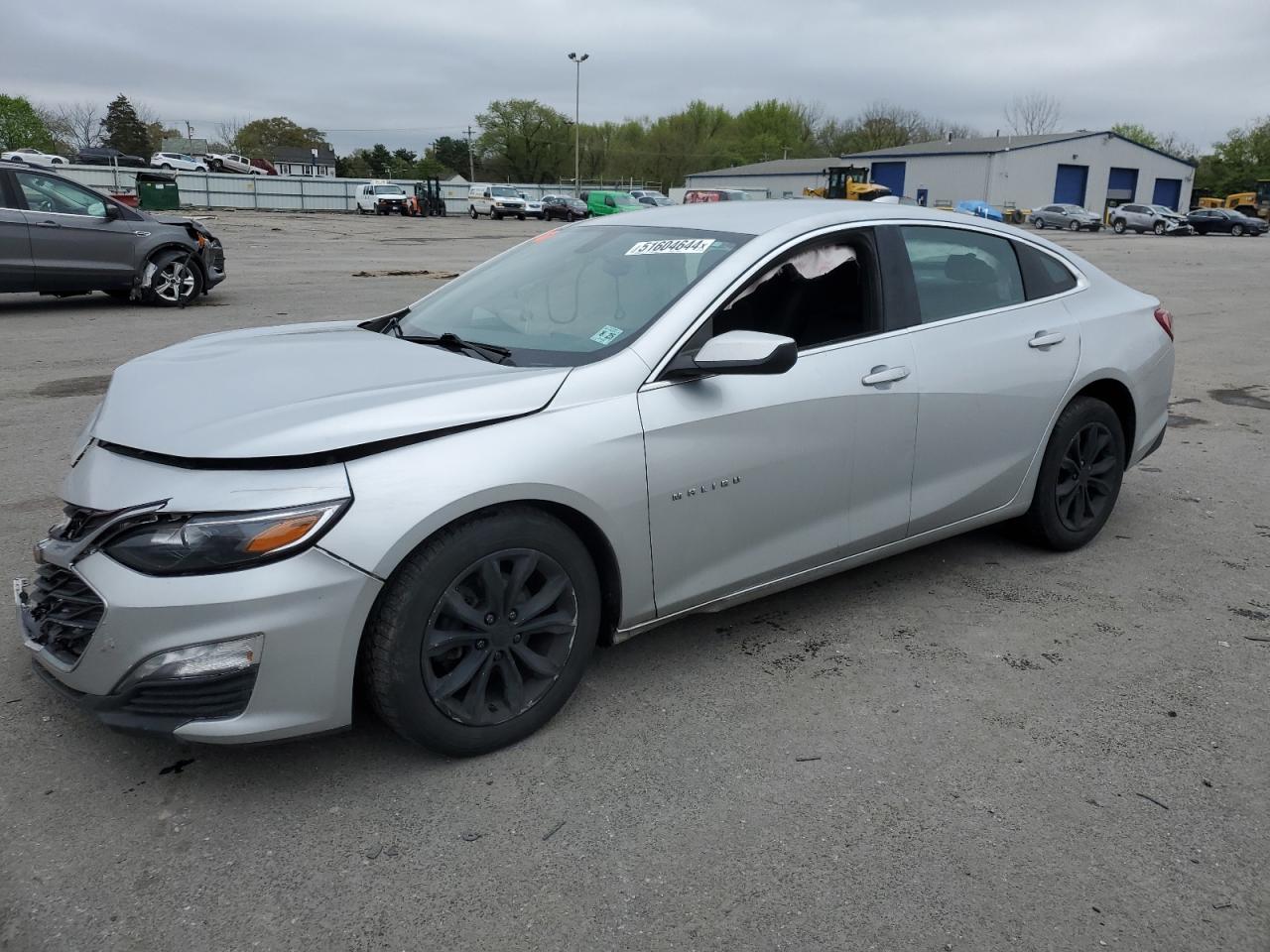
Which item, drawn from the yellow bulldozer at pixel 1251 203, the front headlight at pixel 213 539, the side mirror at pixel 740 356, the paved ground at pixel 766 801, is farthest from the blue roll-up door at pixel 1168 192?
the front headlight at pixel 213 539

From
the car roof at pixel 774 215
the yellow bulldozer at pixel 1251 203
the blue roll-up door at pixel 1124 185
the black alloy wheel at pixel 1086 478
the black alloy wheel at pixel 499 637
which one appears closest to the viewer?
the black alloy wheel at pixel 499 637

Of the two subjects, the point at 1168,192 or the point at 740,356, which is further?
the point at 1168,192

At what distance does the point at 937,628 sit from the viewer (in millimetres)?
3977

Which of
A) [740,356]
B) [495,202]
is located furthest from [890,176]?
[740,356]

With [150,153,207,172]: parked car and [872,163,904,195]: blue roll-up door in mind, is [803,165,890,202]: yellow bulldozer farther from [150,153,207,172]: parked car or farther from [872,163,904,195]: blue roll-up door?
[150,153,207,172]: parked car

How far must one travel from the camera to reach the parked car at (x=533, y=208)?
53.0 metres

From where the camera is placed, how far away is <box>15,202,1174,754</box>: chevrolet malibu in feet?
8.45

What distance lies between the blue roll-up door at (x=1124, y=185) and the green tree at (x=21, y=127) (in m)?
83.9

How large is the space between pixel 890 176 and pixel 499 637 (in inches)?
3110

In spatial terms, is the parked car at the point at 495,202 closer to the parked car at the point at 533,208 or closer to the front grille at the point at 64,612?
the parked car at the point at 533,208

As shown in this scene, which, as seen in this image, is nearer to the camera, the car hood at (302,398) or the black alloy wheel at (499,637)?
the car hood at (302,398)

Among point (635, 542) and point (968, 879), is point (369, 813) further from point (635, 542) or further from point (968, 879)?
point (968, 879)

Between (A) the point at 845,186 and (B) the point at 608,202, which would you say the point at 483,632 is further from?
(A) the point at 845,186

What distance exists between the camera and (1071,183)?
7194 cm
